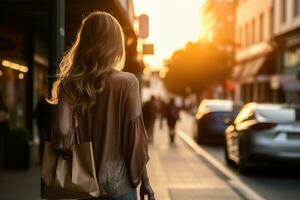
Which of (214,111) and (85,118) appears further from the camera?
(214,111)

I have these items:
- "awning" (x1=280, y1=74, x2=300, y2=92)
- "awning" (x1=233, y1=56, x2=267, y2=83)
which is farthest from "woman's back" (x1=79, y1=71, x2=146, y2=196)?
"awning" (x1=233, y1=56, x2=267, y2=83)

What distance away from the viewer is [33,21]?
13578 millimetres

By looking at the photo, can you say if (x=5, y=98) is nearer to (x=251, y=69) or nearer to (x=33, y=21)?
(x=33, y=21)

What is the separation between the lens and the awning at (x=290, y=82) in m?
35.9

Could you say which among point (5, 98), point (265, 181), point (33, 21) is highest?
point (33, 21)

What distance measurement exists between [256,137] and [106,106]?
32.5 feet

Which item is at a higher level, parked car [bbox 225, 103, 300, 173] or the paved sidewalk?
parked car [bbox 225, 103, 300, 173]

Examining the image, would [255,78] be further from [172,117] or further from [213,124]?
[213,124]

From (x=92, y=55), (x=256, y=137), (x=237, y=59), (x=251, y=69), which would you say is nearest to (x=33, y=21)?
(x=256, y=137)

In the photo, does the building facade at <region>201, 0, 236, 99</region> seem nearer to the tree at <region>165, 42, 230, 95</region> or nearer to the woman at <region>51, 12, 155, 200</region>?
the tree at <region>165, 42, 230, 95</region>

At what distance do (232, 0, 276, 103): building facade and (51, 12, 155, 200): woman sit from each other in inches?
1563

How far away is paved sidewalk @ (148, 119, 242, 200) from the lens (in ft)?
33.3

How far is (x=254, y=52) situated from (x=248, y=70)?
5.47 ft

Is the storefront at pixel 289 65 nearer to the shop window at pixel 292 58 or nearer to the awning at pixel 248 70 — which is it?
the shop window at pixel 292 58
